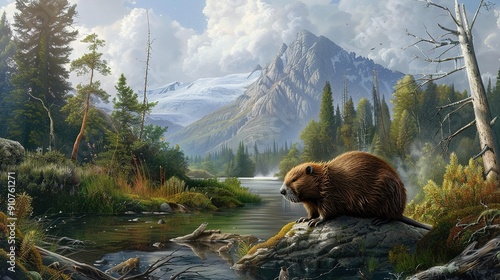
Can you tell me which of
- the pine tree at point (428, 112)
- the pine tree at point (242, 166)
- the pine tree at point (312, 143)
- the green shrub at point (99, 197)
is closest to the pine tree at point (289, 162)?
the pine tree at point (312, 143)

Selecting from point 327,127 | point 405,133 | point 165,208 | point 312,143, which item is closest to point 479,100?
point 165,208

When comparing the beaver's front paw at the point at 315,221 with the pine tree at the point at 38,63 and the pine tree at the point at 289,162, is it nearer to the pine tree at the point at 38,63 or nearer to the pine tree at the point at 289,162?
the pine tree at the point at 38,63

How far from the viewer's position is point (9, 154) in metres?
12.7

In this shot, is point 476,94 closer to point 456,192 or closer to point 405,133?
point 456,192

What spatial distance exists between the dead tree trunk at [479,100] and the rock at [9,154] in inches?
421

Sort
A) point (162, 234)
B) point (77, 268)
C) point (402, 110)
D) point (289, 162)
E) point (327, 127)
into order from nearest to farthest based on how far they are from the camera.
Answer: point (77, 268), point (162, 234), point (289, 162), point (402, 110), point (327, 127)

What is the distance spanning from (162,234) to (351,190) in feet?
14.7

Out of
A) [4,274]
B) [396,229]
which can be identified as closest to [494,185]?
[396,229]

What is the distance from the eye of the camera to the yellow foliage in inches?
371

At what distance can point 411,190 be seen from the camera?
15758mm

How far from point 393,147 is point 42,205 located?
532 inches

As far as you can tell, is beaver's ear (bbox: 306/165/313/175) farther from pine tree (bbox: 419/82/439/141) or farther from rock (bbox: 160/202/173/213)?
pine tree (bbox: 419/82/439/141)

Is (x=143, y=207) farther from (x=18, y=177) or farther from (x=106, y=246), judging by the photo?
(x=106, y=246)

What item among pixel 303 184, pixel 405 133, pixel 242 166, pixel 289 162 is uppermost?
pixel 405 133
